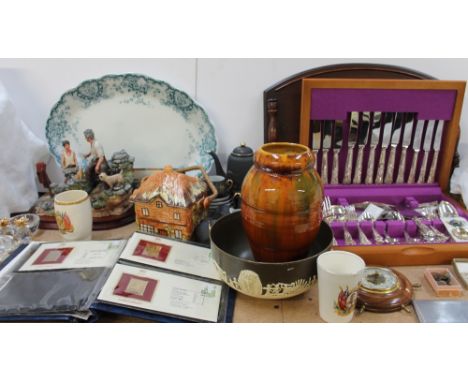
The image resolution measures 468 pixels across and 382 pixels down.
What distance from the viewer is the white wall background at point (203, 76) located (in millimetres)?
1000

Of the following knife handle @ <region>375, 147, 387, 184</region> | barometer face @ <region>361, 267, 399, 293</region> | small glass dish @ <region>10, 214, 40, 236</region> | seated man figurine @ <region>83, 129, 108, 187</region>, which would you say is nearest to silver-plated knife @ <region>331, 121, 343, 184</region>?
knife handle @ <region>375, 147, 387, 184</region>

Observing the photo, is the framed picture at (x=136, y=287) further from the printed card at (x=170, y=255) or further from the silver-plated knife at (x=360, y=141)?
the silver-plated knife at (x=360, y=141)

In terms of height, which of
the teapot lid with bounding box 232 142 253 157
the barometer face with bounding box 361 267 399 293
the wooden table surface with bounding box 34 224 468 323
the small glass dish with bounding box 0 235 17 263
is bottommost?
the wooden table surface with bounding box 34 224 468 323

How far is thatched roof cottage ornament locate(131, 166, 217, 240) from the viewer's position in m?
0.81

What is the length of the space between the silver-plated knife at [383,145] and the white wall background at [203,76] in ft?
0.55

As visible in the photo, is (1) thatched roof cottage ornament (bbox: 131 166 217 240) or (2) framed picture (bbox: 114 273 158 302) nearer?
(2) framed picture (bbox: 114 273 158 302)

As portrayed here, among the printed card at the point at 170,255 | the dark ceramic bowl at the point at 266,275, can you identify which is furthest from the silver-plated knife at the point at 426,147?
the printed card at the point at 170,255

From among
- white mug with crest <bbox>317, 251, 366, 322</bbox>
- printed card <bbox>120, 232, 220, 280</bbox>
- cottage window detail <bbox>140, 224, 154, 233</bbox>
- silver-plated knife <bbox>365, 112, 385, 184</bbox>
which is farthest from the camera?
silver-plated knife <bbox>365, 112, 385, 184</bbox>

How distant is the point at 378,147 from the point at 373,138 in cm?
3

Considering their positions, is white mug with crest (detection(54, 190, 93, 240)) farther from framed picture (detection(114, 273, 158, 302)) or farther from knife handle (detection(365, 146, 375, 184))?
knife handle (detection(365, 146, 375, 184))

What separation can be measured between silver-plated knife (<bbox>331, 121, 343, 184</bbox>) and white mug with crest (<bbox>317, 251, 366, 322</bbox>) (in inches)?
14.6

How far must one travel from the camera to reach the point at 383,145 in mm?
979

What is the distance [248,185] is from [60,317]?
1.22ft

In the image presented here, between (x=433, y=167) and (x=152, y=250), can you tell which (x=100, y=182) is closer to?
(x=152, y=250)
